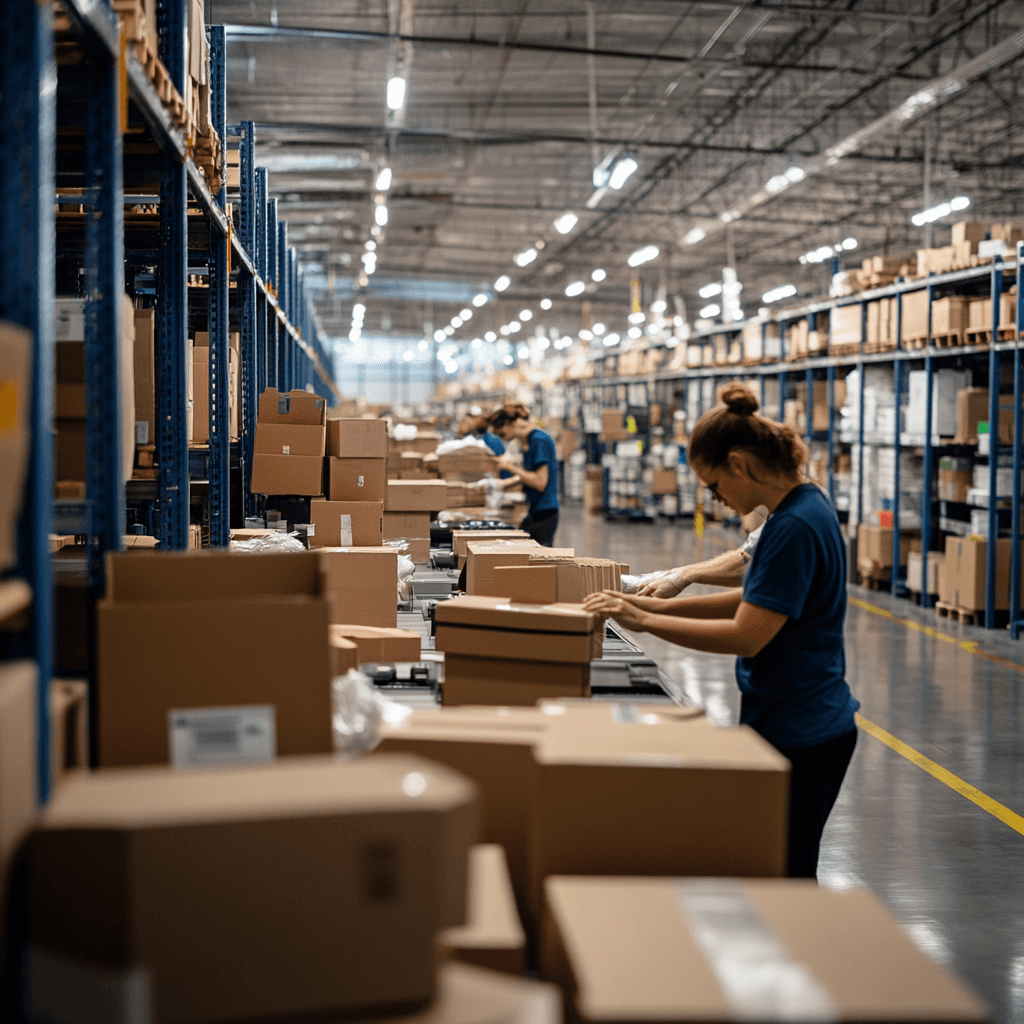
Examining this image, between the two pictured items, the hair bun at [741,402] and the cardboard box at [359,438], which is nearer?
the hair bun at [741,402]

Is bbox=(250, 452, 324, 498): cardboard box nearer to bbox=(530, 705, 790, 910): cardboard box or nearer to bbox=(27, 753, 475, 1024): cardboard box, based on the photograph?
bbox=(530, 705, 790, 910): cardboard box

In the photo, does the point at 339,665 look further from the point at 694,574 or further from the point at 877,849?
the point at 877,849

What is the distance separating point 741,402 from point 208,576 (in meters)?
1.57

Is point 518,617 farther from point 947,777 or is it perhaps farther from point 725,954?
point 947,777

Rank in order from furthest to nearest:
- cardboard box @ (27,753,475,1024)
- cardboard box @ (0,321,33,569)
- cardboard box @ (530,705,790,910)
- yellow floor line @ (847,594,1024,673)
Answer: yellow floor line @ (847,594,1024,673), cardboard box @ (530,705,790,910), cardboard box @ (0,321,33,569), cardboard box @ (27,753,475,1024)

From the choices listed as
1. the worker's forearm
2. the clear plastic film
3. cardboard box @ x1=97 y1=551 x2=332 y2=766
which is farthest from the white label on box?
the worker's forearm

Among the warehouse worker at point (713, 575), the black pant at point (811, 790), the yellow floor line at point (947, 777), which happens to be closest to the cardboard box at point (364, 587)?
the warehouse worker at point (713, 575)

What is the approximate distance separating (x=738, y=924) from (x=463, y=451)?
9.75 m

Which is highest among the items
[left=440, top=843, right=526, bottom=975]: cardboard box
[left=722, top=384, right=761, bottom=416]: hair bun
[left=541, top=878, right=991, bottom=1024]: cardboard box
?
[left=722, top=384, right=761, bottom=416]: hair bun

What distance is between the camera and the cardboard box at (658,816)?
1954 millimetres

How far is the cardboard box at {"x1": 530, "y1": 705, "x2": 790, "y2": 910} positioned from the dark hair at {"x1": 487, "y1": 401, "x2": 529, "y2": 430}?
7.17m

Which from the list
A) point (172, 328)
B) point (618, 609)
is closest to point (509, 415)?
point (172, 328)

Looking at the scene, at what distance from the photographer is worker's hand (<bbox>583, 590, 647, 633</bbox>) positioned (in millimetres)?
3098

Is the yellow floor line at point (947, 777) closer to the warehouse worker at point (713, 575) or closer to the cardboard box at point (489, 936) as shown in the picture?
the warehouse worker at point (713, 575)
